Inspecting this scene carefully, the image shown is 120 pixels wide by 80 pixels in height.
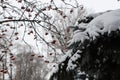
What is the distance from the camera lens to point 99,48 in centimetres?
376

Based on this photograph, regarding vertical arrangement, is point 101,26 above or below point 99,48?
above

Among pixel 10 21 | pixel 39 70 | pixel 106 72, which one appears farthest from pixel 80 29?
pixel 39 70

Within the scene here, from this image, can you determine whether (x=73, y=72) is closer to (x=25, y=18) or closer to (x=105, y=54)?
(x=105, y=54)

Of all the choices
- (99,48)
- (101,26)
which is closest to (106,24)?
(101,26)

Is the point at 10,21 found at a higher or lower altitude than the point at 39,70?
higher

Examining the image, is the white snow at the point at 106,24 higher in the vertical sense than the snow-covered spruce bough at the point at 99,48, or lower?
higher

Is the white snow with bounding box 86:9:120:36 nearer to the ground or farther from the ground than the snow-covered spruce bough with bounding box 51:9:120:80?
farther from the ground

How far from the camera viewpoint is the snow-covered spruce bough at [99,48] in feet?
12.0

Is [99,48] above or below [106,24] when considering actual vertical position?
below

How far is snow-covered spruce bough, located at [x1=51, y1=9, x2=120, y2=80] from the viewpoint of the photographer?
3.65 meters

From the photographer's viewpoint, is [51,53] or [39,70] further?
[39,70]

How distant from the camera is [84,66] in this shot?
12.4ft

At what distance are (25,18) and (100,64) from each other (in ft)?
11.9

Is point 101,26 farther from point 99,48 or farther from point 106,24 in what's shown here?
point 99,48
